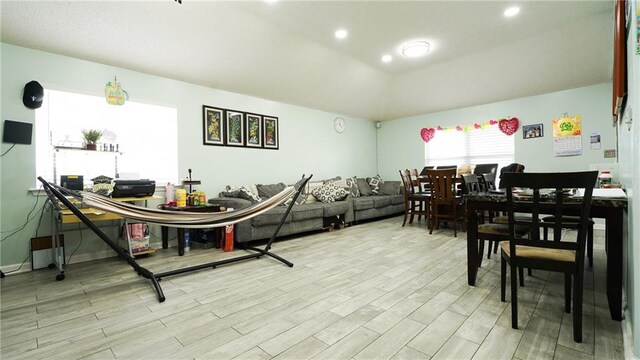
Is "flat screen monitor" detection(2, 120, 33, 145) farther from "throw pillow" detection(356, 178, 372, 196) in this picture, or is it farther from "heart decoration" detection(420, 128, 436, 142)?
"heart decoration" detection(420, 128, 436, 142)

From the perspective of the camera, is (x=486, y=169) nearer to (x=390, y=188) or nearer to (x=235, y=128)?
(x=390, y=188)

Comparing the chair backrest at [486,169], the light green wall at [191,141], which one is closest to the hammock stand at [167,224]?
the light green wall at [191,141]

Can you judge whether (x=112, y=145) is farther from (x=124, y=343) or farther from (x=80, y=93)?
(x=124, y=343)

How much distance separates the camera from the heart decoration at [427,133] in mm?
6363

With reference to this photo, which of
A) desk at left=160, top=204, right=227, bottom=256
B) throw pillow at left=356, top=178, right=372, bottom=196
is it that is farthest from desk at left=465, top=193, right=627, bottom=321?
throw pillow at left=356, top=178, right=372, bottom=196

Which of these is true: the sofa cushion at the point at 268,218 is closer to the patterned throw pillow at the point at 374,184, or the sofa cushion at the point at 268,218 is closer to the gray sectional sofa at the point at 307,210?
the gray sectional sofa at the point at 307,210

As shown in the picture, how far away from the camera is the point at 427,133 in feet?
21.1

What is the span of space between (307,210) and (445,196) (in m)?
2.07

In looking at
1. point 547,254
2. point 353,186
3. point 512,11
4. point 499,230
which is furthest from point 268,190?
point 512,11

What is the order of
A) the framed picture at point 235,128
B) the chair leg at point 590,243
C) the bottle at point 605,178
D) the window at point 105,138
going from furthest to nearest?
the framed picture at point 235,128 < the bottle at point 605,178 < the window at point 105,138 < the chair leg at point 590,243

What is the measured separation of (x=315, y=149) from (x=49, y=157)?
400 cm

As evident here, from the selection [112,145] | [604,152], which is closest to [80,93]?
[112,145]

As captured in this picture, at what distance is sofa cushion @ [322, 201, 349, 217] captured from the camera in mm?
4422

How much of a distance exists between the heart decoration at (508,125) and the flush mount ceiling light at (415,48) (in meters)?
2.46
